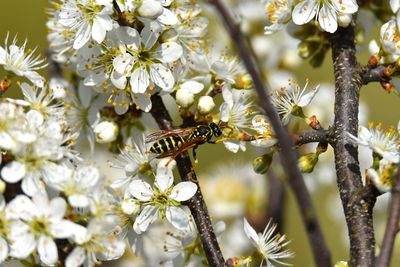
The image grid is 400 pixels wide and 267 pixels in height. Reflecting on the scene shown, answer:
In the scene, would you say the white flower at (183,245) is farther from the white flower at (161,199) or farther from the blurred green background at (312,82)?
the blurred green background at (312,82)

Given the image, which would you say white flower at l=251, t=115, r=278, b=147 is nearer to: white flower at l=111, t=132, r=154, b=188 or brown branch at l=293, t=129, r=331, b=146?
brown branch at l=293, t=129, r=331, b=146

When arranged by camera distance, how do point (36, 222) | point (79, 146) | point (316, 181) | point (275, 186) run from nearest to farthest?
point (36, 222) → point (79, 146) → point (275, 186) → point (316, 181)

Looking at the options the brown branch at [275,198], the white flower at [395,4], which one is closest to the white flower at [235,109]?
the white flower at [395,4]

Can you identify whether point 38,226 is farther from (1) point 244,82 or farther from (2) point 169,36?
(1) point 244,82

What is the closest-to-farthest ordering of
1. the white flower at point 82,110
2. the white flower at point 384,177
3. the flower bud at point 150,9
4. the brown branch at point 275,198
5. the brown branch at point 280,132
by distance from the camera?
1. the brown branch at point 280,132
2. the white flower at point 384,177
3. the flower bud at point 150,9
4. the white flower at point 82,110
5. the brown branch at point 275,198

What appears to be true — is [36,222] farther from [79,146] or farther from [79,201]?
[79,146]

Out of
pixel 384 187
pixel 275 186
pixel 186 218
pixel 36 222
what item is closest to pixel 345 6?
pixel 384 187
